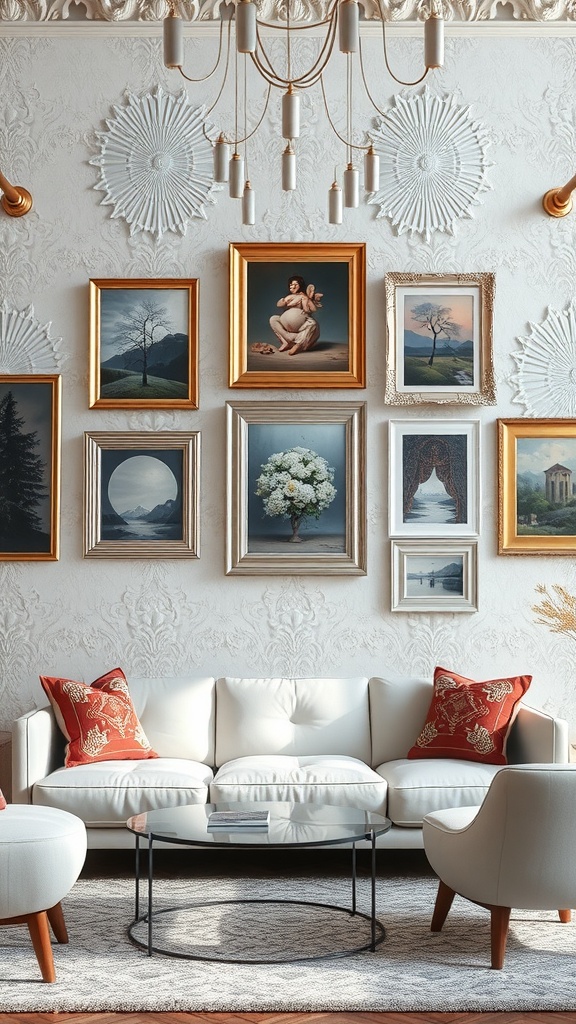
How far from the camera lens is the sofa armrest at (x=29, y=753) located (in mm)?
4594

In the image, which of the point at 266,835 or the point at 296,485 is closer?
the point at 266,835

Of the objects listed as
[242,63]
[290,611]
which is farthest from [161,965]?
[242,63]

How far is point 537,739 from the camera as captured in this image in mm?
4793

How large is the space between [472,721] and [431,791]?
0.48 meters

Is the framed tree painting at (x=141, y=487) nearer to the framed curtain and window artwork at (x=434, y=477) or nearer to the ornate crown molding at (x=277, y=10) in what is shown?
the framed curtain and window artwork at (x=434, y=477)

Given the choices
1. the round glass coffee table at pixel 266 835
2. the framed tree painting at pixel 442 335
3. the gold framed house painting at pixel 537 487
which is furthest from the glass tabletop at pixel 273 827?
the framed tree painting at pixel 442 335

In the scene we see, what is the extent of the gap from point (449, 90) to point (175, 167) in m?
1.52

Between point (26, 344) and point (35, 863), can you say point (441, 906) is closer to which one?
point (35, 863)

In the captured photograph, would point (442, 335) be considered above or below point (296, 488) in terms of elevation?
above

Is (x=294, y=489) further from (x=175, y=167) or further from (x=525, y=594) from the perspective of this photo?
(x=175, y=167)

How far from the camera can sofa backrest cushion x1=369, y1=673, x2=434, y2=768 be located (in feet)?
17.1

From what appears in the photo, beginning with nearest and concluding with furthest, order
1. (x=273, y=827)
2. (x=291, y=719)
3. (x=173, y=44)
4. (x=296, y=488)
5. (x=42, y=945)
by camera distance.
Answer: (x=173, y=44) → (x=42, y=945) → (x=273, y=827) → (x=291, y=719) → (x=296, y=488)

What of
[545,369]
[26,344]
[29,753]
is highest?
[26,344]

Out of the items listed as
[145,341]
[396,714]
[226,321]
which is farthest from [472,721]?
[145,341]
